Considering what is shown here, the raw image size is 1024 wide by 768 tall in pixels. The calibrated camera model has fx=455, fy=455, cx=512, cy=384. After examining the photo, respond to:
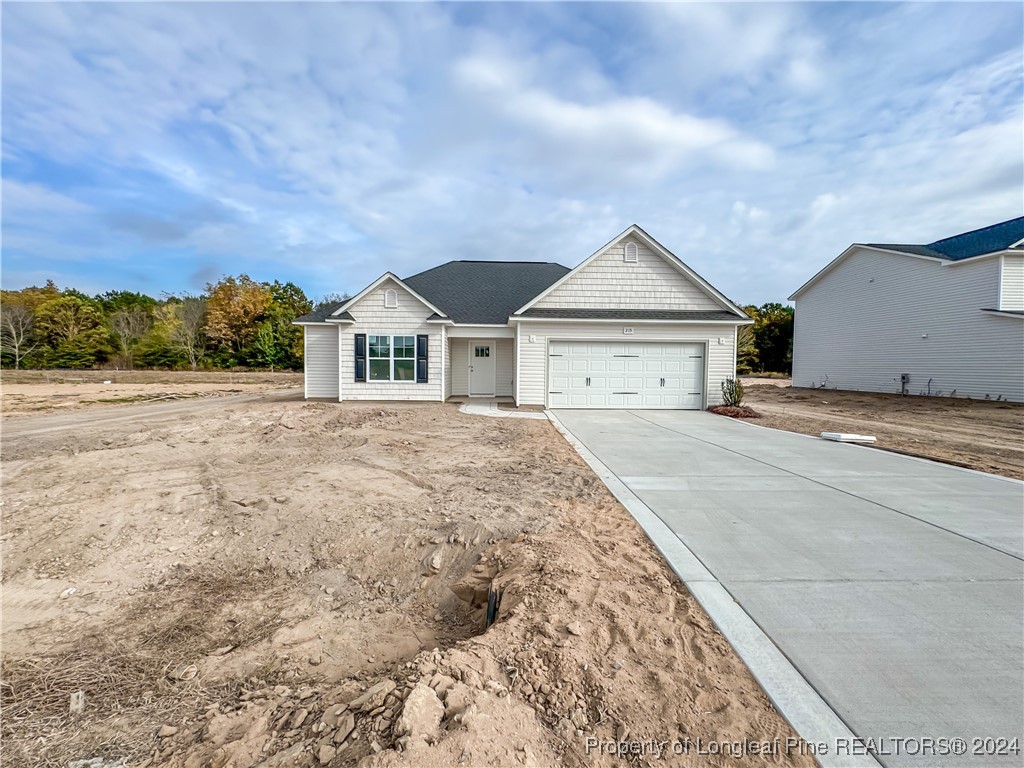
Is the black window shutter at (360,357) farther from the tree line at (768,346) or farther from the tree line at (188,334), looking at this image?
the tree line at (768,346)

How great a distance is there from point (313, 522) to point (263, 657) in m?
2.00

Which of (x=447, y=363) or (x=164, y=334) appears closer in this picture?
(x=447, y=363)

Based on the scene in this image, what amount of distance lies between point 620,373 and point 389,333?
772cm

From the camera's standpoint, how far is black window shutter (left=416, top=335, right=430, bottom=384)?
1530 centimetres

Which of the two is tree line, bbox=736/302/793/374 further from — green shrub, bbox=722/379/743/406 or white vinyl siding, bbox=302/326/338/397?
white vinyl siding, bbox=302/326/338/397

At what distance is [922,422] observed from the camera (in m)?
12.6

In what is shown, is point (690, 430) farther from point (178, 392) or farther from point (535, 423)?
point (178, 392)

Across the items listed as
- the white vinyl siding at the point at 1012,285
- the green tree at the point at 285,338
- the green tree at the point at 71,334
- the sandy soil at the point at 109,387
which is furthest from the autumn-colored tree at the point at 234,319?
the white vinyl siding at the point at 1012,285

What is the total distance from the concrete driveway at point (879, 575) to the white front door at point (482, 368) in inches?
412

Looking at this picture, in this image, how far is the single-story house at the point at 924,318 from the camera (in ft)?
52.3

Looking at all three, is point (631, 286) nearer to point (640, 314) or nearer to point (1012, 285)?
point (640, 314)

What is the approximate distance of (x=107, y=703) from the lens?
2688mm

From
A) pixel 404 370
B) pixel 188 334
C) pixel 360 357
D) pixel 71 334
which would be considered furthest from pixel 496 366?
pixel 71 334

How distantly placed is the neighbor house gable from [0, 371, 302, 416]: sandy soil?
17048 mm
